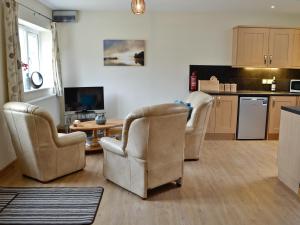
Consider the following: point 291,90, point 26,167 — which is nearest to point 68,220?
point 26,167

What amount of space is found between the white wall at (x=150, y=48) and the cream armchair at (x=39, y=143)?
2489 mm

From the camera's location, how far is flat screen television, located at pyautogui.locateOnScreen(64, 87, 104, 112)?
5328mm

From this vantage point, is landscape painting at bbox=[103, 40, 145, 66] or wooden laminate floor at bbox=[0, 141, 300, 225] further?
landscape painting at bbox=[103, 40, 145, 66]

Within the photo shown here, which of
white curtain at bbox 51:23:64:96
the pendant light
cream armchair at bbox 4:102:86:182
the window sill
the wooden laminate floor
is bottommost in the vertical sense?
the wooden laminate floor

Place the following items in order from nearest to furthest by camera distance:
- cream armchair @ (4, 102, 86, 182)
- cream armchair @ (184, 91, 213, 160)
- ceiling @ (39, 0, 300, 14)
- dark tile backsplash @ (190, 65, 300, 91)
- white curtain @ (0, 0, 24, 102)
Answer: cream armchair @ (4, 102, 86, 182) → white curtain @ (0, 0, 24, 102) → cream armchair @ (184, 91, 213, 160) → ceiling @ (39, 0, 300, 14) → dark tile backsplash @ (190, 65, 300, 91)

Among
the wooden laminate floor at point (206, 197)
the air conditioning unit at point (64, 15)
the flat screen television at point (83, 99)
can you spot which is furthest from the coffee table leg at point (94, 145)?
the air conditioning unit at point (64, 15)

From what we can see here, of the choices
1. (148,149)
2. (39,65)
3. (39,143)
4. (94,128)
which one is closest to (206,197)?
(148,149)

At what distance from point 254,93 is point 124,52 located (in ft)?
8.96

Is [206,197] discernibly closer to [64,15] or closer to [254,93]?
[254,93]

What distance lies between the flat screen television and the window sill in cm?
40

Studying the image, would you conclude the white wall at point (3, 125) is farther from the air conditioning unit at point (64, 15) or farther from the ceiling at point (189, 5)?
the air conditioning unit at point (64, 15)

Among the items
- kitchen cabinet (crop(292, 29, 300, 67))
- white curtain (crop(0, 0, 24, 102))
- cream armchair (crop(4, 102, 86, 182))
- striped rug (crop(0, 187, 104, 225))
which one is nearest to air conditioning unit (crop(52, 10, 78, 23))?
white curtain (crop(0, 0, 24, 102))

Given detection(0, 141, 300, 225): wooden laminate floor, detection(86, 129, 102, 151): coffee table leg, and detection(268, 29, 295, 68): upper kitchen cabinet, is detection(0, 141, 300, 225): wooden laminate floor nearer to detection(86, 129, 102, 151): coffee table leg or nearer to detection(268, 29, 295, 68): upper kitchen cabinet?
detection(86, 129, 102, 151): coffee table leg

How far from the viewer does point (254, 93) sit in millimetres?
5285
